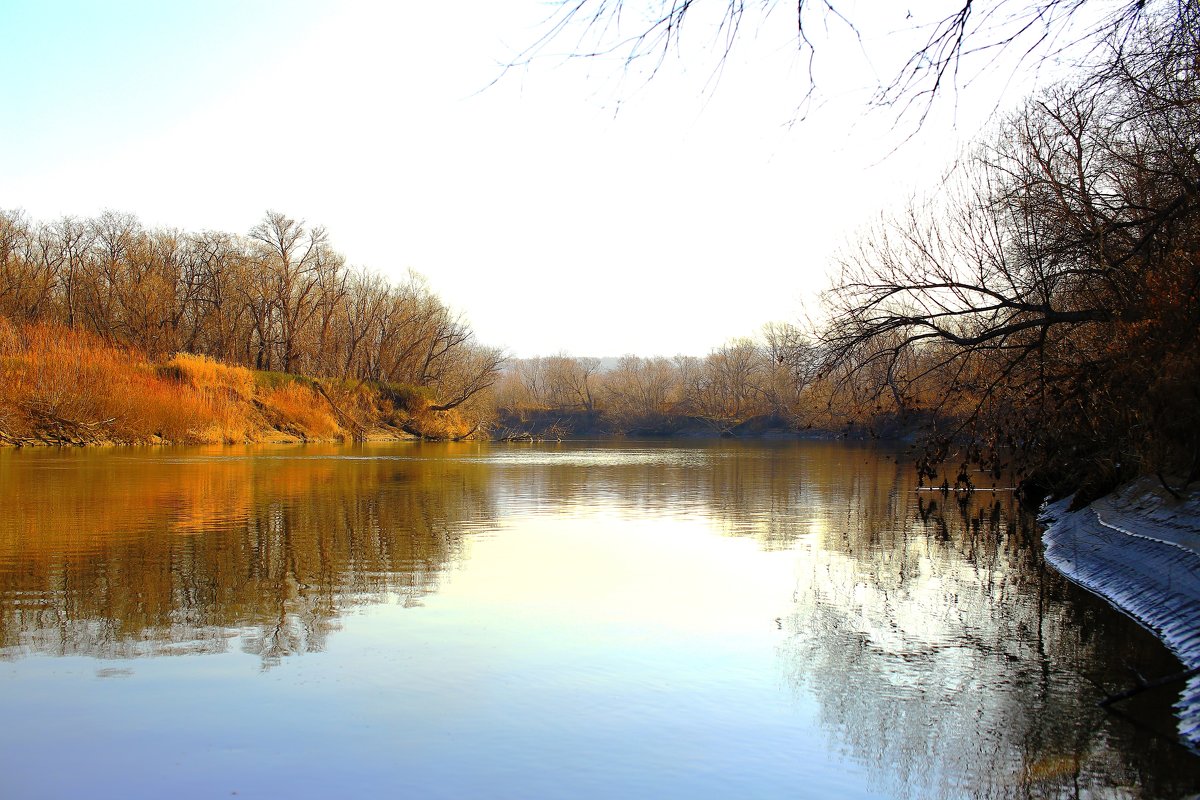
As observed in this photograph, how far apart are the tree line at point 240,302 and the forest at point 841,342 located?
6.4 inches

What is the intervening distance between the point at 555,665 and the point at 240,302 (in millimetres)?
50602

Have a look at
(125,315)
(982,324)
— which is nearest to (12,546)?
(982,324)

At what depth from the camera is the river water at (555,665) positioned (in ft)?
12.9

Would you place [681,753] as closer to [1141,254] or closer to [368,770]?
[368,770]

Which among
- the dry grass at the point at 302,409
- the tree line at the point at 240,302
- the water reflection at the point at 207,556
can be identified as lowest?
the water reflection at the point at 207,556

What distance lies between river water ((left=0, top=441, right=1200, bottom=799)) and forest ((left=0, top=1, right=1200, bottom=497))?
1820 millimetres

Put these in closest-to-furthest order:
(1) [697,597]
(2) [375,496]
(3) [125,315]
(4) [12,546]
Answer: (1) [697,597], (4) [12,546], (2) [375,496], (3) [125,315]

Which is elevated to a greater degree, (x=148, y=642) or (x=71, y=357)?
(x=71, y=357)

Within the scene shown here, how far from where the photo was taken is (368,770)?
153 inches

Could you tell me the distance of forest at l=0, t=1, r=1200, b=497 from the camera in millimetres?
8273

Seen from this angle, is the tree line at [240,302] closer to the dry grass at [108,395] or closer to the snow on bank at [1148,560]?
the dry grass at [108,395]

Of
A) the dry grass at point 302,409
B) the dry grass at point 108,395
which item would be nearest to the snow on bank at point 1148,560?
the dry grass at point 108,395

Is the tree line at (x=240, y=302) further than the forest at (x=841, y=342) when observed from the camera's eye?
Yes

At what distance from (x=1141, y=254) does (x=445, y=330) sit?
4982 centimetres
